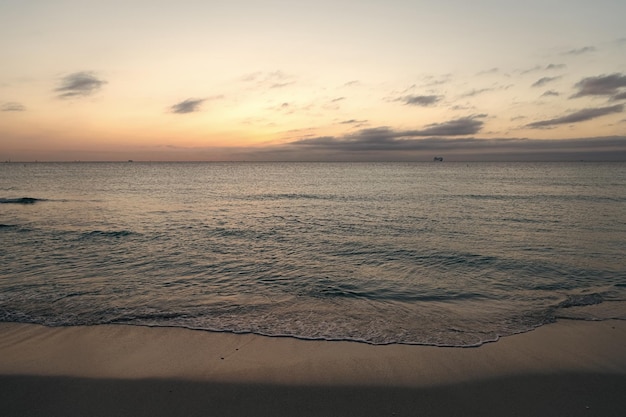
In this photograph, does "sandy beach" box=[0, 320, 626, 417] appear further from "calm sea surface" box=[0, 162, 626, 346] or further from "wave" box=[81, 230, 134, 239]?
"wave" box=[81, 230, 134, 239]

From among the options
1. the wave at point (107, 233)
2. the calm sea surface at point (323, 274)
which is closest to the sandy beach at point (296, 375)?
the calm sea surface at point (323, 274)

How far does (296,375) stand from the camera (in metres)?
7.07

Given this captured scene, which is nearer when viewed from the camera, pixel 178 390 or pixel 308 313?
pixel 178 390

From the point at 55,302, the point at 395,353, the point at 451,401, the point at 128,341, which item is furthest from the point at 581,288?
the point at 55,302

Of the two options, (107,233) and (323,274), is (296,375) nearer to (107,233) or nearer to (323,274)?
(323,274)

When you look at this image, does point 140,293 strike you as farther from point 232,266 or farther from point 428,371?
point 428,371

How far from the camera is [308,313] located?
10719 mm

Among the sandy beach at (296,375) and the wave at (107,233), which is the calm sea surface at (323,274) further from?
the sandy beach at (296,375)

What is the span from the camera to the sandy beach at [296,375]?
6.02 metres


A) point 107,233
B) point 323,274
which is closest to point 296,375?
point 323,274

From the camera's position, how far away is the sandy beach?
19.7 ft

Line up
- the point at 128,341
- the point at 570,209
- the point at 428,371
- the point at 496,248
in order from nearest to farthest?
the point at 428,371
the point at 128,341
the point at 496,248
the point at 570,209

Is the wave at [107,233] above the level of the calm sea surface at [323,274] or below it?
above

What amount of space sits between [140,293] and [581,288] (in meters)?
14.8
